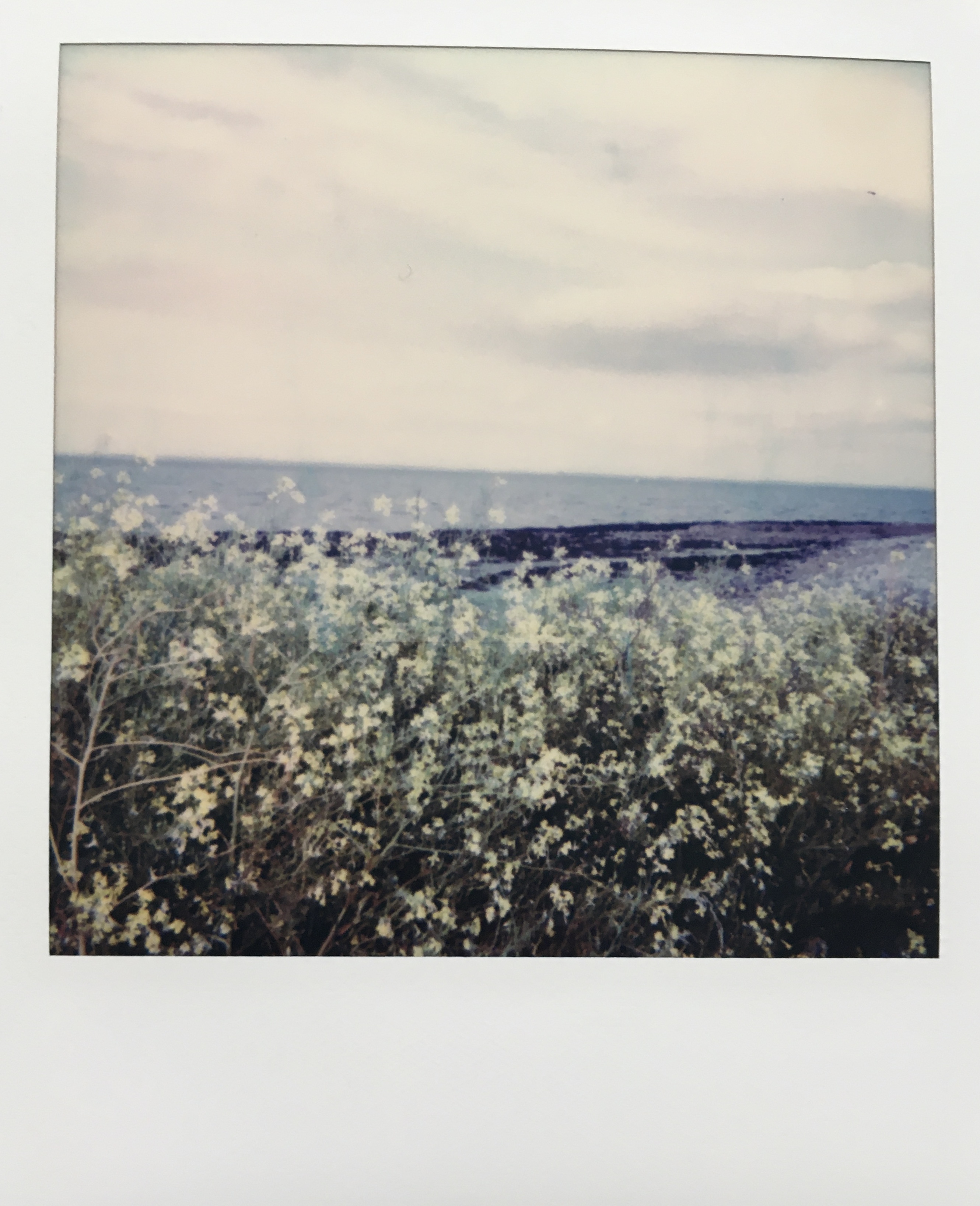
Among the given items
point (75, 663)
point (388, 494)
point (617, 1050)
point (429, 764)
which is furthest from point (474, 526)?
point (617, 1050)

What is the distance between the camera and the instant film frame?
4.68 ft

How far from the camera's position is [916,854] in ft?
4.88

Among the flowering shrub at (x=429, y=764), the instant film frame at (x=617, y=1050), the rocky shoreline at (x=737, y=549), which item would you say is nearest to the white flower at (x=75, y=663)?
the flowering shrub at (x=429, y=764)

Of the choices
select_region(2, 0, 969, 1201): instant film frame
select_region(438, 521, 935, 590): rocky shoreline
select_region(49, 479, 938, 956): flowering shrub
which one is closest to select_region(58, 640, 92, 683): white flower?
select_region(49, 479, 938, 956): flowering shrub

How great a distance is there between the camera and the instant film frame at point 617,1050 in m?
1.43

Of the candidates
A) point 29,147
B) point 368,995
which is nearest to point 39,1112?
point 368,995

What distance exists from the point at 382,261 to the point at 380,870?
1.11 metres

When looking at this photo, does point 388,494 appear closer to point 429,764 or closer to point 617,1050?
point 429,764

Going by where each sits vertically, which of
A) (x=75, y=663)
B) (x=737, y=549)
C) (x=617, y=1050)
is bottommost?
(x=617, y=1050)

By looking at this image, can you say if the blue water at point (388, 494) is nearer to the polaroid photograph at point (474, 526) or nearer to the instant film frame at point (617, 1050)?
the polaroid photograph at point (474, 526)

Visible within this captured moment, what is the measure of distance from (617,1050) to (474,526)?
3.21ft

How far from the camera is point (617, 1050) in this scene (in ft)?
4.72

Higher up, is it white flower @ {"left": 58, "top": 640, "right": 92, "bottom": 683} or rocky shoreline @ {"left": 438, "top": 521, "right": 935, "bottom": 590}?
rocky shoreline @ {"left": 438, "top": 521, "right": 935, "bottom": 590}

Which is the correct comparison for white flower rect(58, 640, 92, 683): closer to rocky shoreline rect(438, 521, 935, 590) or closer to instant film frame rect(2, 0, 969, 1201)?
instant film frame rect(2, 0, 969, 1201)
